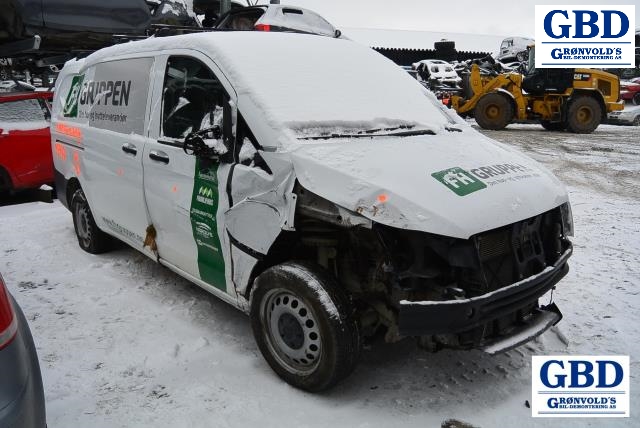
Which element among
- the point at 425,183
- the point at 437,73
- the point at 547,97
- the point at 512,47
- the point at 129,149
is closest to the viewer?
the point at 425,183

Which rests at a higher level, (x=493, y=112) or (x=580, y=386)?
(x=493, y=112)

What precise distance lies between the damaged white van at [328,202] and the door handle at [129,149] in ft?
0.07

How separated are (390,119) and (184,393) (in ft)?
6.58

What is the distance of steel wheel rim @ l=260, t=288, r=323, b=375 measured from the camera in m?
2.69

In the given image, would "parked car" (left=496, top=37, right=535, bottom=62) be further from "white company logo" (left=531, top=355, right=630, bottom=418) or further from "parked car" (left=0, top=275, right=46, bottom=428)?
"parked car" (left=0, top=275, right=46, bottom=428)

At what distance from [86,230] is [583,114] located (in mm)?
13566

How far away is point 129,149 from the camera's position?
383 centimetres

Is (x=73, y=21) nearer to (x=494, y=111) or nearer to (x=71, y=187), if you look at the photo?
(x=71, y=187)

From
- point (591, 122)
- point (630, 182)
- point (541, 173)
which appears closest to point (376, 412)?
point (541, 173)

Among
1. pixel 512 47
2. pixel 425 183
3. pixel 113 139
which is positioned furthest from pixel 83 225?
pixel 512 47

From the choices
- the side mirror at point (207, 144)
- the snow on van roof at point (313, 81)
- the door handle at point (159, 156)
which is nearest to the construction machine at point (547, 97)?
the snow on van roof at point (313, 81)

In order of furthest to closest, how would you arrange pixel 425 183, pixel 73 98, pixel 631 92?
pixel 631 92, pixel 73 98, pixel 425 183

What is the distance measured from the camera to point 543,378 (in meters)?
2.93

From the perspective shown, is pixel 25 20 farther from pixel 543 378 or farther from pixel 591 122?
pixel 591 122
